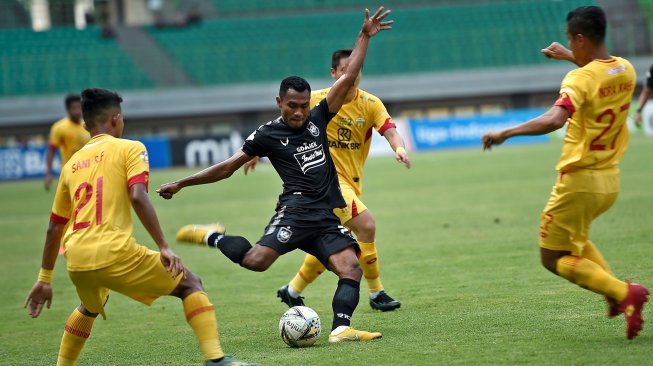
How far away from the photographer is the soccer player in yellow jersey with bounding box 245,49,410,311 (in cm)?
895

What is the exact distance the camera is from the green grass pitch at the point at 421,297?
6.76 m

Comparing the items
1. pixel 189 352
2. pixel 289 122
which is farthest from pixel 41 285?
pixel 289 122

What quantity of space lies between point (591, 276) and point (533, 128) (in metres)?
1.26

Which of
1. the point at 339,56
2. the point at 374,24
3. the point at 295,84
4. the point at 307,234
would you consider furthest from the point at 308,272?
the point at 374,24

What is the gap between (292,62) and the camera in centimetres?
4469

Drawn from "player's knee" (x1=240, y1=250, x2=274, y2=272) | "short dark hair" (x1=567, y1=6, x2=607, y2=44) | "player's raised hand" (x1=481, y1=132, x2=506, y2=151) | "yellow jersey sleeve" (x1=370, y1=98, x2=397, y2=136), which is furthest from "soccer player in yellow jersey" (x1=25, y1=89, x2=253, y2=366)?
"yellow jersey sleeve" (x1=370, y1=98, x2=397, y2=136)

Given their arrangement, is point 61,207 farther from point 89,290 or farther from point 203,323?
point 203,323

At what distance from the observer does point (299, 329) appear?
730cm

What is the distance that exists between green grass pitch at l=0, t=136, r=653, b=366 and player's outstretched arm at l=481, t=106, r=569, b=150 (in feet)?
4.82

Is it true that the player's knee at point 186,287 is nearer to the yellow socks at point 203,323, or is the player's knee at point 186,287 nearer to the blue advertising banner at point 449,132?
the yellow socks at point 203,323

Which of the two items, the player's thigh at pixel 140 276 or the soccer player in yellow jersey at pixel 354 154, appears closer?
the player's thigh at pixel 140 276

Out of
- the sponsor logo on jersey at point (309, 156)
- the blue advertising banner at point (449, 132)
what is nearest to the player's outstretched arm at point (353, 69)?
the sponsor logo on jersey at point (309, 156)

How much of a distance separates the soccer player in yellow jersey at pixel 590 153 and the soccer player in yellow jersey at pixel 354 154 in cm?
242

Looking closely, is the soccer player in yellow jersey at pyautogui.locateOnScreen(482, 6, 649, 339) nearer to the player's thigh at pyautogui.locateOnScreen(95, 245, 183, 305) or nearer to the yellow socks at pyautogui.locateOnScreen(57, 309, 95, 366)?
the player's thigh at pyautogui.locateOnScreen(95, 245, 183, 305)
